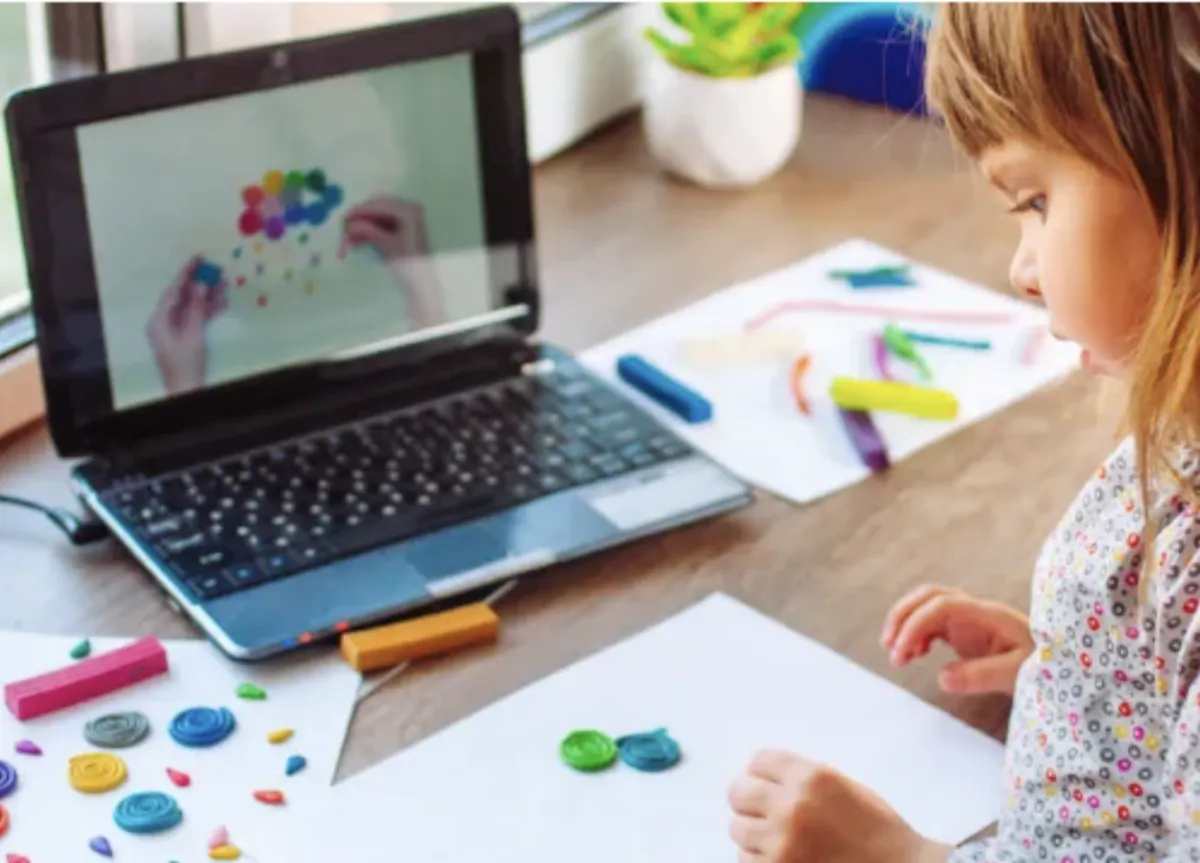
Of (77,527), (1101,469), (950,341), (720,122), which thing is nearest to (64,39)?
(77,527)

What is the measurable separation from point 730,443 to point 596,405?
0.26 feet

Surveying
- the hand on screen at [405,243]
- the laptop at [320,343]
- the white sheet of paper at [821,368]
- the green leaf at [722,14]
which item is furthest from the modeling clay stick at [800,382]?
the green leaf at [722,14]

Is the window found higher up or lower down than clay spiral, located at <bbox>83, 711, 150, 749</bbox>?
higher up

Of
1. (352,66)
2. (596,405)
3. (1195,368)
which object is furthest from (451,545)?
(1195,368)

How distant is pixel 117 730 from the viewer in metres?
0.75

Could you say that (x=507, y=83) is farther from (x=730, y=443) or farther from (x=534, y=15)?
(x=534, y=15)

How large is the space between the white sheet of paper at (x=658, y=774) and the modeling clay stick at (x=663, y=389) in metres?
0.19

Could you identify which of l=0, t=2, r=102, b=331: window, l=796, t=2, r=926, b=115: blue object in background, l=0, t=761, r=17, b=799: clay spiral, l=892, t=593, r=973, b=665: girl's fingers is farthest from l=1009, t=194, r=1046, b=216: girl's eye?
l=796, t=2, r=926, b=115: blue object in background

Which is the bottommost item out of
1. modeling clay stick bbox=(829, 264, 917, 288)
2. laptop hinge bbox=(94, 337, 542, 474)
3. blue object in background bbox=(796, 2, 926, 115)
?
modeling clay stick bbox=(829, 264, 917, 288)

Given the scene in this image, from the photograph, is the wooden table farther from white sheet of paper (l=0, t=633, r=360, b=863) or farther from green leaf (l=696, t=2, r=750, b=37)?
green leaf (l=696, t=2, r=750, b=37)

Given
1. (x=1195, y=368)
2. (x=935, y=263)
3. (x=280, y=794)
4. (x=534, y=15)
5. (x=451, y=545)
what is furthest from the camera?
(x=534, y=15)

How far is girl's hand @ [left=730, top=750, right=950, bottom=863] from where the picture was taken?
0.70 m

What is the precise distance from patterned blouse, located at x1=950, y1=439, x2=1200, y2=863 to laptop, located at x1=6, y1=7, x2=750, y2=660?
24 centimetres

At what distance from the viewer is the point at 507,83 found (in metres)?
0.99
